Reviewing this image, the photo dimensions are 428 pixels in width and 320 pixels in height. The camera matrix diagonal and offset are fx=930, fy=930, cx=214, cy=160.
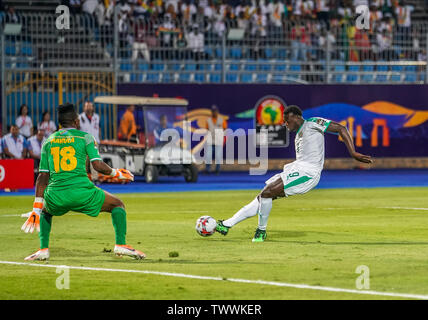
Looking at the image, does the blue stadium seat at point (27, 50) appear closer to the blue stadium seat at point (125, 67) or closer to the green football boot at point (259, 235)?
the blue stadium seat at point (125, 67)

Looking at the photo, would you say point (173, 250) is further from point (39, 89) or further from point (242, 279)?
point (39, 89)

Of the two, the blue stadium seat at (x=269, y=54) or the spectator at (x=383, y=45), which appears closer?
the blue stadium seat at (x=269, y=54)

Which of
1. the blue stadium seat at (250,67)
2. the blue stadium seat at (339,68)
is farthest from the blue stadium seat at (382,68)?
the blue stadium seat at (250,67)

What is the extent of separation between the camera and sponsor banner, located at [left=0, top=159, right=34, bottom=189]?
25.6 metres

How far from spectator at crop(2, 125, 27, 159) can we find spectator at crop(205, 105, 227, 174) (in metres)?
7.26

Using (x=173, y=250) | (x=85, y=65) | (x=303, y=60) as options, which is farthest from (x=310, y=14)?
(x=173, y=250)

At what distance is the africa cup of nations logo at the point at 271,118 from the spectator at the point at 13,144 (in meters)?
9.51

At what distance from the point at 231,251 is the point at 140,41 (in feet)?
66.6

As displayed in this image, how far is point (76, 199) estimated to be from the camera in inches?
448

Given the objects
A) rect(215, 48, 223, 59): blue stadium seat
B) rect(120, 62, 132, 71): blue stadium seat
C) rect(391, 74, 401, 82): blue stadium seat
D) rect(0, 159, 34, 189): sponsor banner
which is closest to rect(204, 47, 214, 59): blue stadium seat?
rect(215, 48, 223, 59): blue stadium seat

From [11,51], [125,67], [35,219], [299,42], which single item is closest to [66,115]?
[35,219]

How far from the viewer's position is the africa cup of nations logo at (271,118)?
33375mm

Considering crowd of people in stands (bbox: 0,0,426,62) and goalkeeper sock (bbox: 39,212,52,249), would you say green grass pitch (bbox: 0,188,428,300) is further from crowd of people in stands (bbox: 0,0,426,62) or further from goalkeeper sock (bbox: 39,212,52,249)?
crowd of people in stands (bbox: 0,0,426,62)

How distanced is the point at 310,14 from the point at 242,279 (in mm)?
28459
